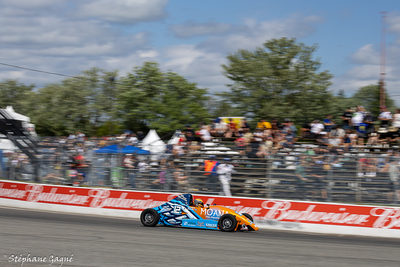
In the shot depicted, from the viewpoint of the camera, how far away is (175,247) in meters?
8.35

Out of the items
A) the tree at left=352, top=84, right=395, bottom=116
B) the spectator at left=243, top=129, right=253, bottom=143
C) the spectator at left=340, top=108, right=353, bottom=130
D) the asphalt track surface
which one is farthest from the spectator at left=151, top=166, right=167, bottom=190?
the tree at left=352, top=84, right=395, bottom=116

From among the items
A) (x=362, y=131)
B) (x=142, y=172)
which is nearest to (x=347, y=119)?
(x=362, y=131)

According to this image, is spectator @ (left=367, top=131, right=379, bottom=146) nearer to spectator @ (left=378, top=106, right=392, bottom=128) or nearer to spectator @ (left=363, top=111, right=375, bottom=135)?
spectator @ (left=363, top=111, right=375, bottom=135)

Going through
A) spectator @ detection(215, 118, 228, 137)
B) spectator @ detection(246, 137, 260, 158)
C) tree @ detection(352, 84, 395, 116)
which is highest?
tree @ detection(352, 84, 395, 116)

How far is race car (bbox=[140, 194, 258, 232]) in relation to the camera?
11164 millimetres

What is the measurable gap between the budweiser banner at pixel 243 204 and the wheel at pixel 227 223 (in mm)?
2275

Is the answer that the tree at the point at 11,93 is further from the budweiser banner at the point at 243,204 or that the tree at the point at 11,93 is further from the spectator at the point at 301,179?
the spectator at the point at 301,179

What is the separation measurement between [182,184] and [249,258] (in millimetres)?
6983

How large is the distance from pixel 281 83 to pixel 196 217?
28989mm

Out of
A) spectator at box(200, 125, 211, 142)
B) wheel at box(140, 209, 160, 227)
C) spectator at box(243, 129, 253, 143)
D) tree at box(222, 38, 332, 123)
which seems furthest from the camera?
tree at box(222, 38, 332, 123)

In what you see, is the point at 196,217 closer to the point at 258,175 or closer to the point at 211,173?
the point at 211,173

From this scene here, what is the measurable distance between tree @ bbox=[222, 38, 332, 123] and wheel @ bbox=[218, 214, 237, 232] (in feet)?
87.1

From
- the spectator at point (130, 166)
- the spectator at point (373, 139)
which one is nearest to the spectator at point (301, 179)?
the spectator at point (373, 139)

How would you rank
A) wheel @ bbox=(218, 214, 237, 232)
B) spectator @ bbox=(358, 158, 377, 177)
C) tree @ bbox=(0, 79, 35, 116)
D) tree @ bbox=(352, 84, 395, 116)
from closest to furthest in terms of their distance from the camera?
wheel @ bbox=(218, 214, 237, 232) < spectator @ bbox=(358, 158, 377, 177) < tree @ bbox=(352, 84, 395, 116) < tree @ bbox=(0, 79, 35, 116)
